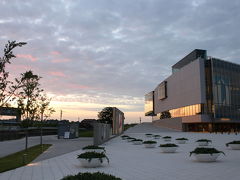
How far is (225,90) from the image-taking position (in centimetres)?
7062

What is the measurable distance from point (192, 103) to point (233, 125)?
558 inches

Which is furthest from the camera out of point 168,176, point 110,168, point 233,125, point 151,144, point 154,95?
point 154,95

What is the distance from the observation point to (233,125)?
2874 inches

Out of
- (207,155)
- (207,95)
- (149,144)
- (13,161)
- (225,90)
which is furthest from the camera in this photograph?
(225,90)

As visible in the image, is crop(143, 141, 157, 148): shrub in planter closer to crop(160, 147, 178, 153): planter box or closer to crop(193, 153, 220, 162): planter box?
crop(160, 147, 178, 153): planter box

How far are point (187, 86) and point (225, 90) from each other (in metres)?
10.5

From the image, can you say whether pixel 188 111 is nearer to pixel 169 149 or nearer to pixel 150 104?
pixel 150 104

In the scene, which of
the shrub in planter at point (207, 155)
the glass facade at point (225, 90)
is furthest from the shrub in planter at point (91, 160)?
the glass facade at point (225, 90)

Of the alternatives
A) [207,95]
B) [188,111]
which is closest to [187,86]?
[188,111]

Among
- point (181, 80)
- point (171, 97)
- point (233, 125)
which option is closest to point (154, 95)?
point (171, 97)

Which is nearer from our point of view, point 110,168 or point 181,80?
point 110,168

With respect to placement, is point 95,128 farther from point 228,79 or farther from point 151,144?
point 228,79

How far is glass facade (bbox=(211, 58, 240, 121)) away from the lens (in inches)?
2682

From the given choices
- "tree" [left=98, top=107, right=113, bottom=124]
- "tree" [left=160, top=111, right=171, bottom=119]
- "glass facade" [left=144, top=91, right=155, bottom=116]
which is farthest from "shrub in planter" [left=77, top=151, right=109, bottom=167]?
"glass facade" [left=144, top=91, right=155, bottom=116]
